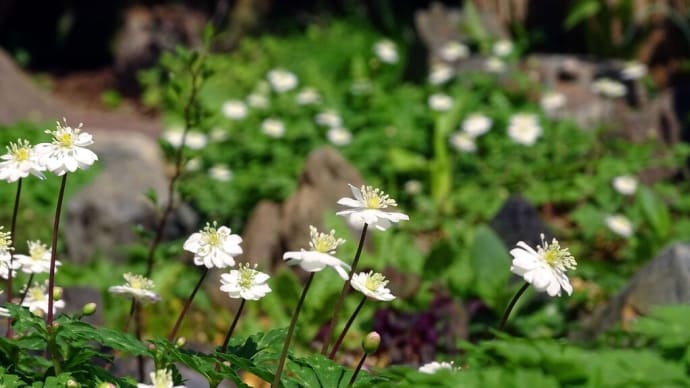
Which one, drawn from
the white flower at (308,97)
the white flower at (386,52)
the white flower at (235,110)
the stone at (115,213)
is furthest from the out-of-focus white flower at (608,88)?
the stone at (115,213)

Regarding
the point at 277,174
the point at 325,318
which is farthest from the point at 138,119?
the point at 325,318

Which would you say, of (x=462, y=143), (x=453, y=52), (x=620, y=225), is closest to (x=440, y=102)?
(x=462, y=143)

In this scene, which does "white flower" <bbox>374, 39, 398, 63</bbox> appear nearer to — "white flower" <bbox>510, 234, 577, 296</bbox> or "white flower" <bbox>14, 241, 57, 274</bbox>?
"white flower" <bbox>14, 241, 57, 274</bbox>

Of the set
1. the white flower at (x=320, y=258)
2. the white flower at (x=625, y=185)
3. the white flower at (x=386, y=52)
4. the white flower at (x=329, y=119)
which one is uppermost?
the white flower at (x=386, y=52)

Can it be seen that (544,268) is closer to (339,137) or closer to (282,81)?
(339,137)

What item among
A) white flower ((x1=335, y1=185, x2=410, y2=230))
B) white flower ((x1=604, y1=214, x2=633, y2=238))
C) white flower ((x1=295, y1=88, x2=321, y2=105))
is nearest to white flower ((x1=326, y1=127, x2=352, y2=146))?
white flower ((x1=295, y1=88, x2=321, y2=105))

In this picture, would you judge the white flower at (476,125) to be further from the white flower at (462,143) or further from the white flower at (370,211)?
the white flower at (370,211)

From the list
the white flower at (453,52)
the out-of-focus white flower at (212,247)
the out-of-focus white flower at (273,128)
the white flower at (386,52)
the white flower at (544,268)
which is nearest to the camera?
the white flower at (544,268)
